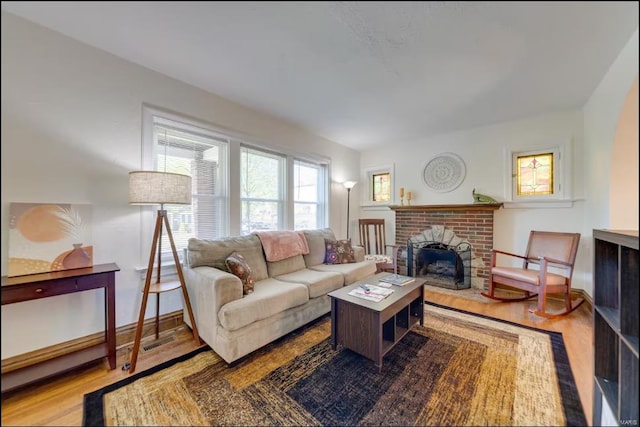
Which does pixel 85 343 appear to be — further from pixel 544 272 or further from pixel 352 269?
pixel 544 272

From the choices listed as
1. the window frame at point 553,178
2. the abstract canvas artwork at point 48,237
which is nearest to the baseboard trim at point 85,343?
the abstract canvas artwork at point 48,237

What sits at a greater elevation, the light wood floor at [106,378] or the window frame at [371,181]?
the window frame at [371,181]

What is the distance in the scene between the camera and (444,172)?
394 cm

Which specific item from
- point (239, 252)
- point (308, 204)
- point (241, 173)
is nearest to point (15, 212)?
point (239, 252)

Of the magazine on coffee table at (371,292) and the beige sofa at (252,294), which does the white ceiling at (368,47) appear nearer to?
the beige sofa at (252,294)

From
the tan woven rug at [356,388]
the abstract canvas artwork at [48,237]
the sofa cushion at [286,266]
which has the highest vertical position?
the abstract canvas artwork at [48,237]

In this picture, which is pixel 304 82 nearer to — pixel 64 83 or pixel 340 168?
pixel 64 83

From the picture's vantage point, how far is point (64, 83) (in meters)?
1.81

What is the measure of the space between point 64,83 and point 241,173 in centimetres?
162

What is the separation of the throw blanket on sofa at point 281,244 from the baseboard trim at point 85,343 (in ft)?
3.37

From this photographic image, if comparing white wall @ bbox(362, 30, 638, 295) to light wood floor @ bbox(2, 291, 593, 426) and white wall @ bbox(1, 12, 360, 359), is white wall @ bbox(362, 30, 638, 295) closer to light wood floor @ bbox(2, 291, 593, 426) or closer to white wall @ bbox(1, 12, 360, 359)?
light wood floor @ bbox(2, 291, 593, 426)

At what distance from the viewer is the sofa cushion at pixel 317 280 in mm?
2410

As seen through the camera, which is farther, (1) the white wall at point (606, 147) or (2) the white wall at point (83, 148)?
(2) the white wall at point (83, 148)

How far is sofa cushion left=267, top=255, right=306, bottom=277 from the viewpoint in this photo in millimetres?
2725
